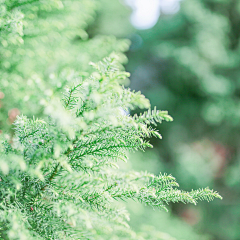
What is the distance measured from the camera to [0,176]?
63 cm

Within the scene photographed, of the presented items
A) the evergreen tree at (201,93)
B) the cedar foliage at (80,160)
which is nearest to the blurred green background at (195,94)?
the evergreen tree at (201,93)

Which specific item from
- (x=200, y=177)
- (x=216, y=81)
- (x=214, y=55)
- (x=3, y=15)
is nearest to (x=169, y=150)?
(x=200, y=177)

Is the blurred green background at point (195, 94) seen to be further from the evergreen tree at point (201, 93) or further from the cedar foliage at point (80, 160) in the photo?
the cedar foliage at point (80, 160)

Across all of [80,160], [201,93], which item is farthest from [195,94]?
[80,160]

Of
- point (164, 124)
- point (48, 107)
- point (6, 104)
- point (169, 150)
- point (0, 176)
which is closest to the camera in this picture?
point (48, 107)

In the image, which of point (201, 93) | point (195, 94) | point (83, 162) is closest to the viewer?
point (83, 162)

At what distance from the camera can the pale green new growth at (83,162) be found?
612 mm

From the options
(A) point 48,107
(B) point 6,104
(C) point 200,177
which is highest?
(C) point 200,177

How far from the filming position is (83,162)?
70 cm

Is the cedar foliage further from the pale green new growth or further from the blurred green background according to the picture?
the blurred green background

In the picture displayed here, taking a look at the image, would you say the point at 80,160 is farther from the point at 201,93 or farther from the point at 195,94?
the point at 195,94

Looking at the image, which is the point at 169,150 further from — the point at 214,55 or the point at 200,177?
the point at 214,55

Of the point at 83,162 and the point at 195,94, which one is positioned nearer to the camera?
the point at 83,162

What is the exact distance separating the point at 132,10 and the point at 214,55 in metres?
4.16
